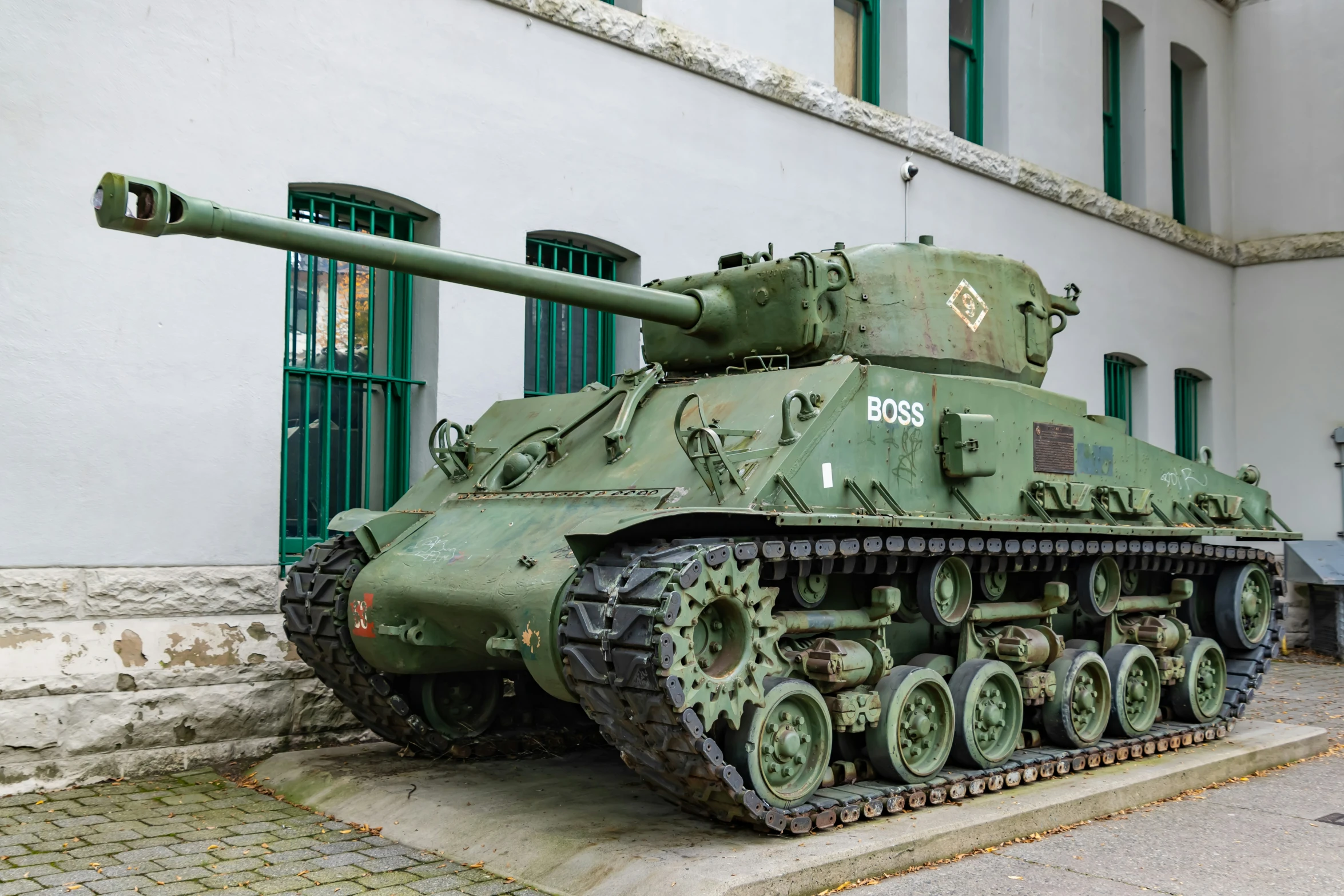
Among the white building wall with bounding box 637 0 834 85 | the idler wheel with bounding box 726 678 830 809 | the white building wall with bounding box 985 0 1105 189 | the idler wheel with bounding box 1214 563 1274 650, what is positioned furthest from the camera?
the white building wall with bounding box 985 0 1105 189

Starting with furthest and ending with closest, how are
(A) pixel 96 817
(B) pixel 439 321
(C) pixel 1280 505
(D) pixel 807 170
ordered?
(C) pixel 1280 505 → (D) pixel 807 170 → (B) pixel 439 321 → (A) pixel 96 817

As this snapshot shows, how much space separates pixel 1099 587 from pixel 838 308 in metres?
2.79

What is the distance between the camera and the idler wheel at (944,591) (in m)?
7.39

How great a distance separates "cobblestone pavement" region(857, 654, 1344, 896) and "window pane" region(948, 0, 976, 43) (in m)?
10.2

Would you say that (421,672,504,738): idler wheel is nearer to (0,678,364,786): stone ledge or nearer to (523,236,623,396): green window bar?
(0,678,364,786): stone ledge

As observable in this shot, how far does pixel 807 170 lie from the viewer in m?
13.2

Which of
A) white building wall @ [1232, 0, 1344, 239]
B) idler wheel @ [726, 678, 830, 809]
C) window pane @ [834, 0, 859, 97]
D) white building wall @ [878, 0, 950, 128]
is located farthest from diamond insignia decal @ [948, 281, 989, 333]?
white building wall @ [1232, 0, 1344, 239]

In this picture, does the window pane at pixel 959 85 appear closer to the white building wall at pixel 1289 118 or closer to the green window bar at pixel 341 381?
the white building wall at pixel 1289 118

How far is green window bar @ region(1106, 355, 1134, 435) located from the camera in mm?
17172

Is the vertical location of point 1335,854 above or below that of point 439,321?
below

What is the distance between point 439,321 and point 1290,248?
13881mm

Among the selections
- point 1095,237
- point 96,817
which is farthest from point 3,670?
point 1095,237

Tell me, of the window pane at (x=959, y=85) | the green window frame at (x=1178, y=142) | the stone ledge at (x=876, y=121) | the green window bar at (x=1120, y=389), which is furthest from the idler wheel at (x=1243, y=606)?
the green window frame at (x=1178, y=142)

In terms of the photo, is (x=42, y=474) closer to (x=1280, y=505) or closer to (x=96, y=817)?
(x=96, y=817)
